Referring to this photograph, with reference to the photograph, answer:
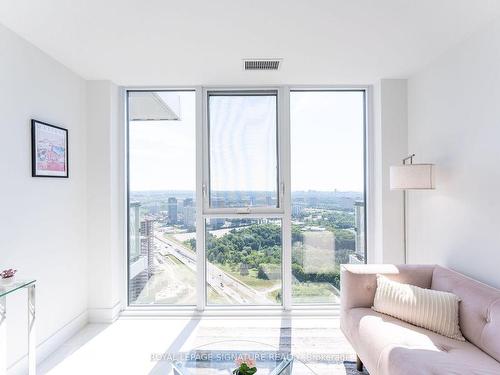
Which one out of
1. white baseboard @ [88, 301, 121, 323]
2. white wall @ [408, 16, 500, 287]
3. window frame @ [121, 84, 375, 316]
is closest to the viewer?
white wall @ [408, 16, 500, 287]

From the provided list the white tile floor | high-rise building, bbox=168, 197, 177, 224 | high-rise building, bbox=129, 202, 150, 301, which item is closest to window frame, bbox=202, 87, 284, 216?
high-rise building, bbox=168, 197, 177, 224

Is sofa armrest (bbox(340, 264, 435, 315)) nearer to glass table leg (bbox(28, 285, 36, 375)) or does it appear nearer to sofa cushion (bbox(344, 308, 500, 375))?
sofa cushion (bbox(344, 308, 500, 375))

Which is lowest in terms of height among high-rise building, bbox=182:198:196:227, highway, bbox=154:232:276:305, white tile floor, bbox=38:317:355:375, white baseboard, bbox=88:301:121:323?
white tile floor, bbox=38:317:355:375

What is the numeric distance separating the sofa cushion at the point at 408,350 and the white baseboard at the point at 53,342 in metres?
2.43

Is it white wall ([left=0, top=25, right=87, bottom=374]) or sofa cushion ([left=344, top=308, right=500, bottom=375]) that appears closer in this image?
sofa cushion ([left=344, top=308, right=500, bottom=375])

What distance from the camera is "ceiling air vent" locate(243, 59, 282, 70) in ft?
9.13

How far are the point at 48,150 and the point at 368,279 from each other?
2.84 m

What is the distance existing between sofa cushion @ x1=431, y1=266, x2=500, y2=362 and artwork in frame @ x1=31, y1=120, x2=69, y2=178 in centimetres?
326

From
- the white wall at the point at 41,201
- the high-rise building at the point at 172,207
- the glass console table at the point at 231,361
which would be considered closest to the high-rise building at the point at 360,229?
the glass console table at the point at 231,361

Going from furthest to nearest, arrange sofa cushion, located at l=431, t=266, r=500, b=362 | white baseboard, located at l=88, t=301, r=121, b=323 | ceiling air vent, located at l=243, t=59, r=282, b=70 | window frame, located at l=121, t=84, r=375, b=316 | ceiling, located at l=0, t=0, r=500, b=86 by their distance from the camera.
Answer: window frame, located at l=121, t=84, r=375, b=316 → white baseboard, located at l=88, t=301, r=121, b=323 → ceiling air vent, located at l=243, t=59, r=282, b=70 → ceiling, located at l=0, t=0, r=500, b=86 → sofa cushion, located at l=431, t=266, r=500, b=362

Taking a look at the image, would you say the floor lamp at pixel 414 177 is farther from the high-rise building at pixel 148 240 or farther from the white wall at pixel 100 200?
the white wall at pixel 100 200

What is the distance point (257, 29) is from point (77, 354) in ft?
9.88

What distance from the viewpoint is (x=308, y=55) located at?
2.69 meters

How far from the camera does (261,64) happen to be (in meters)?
2.87
